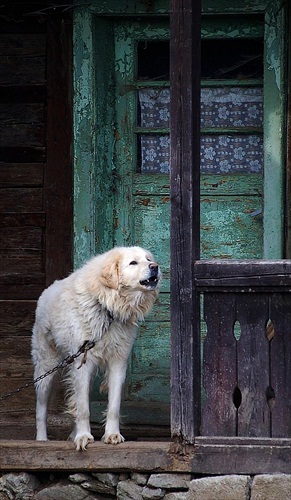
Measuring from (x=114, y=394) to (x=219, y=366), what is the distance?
776 mm

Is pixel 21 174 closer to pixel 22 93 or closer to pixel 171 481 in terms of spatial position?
pixel 22 93

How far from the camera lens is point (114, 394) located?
24.2 ft

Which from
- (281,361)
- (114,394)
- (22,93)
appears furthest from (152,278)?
(22,93)

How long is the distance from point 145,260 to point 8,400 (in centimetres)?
222

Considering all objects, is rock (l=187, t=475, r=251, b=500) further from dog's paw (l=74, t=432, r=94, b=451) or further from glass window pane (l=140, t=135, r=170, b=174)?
glass window pane (l=140, t=135, r=170, b=174)

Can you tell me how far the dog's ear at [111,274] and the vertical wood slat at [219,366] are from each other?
598 mm

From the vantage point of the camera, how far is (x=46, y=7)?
8633 mm

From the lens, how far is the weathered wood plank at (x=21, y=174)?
344 inches

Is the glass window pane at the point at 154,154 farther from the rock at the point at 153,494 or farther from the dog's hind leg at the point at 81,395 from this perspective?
the rock at the point at 153,494

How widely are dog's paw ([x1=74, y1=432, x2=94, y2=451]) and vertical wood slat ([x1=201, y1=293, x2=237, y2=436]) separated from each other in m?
0.73

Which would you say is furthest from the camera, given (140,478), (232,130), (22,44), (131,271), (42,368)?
(22,44)

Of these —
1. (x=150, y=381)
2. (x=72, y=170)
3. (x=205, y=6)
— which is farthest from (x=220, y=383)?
(x=205, y=6)

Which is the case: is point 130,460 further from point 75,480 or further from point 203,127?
point 203,127

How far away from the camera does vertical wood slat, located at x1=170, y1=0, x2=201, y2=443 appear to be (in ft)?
22.5
